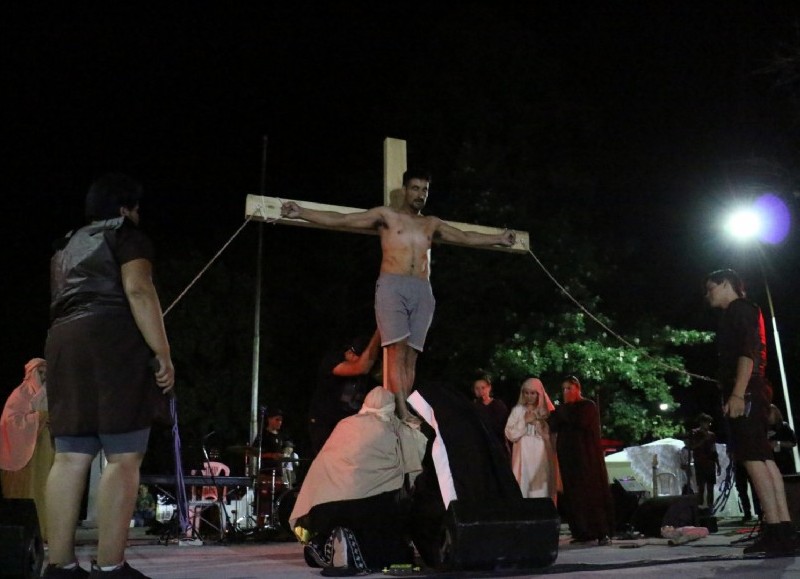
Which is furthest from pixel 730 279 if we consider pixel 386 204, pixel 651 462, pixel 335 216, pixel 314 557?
pixel 651 462

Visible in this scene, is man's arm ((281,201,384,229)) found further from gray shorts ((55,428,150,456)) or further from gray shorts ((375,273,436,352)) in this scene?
gray shorts ((55,428,150,456))

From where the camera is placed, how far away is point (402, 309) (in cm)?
625

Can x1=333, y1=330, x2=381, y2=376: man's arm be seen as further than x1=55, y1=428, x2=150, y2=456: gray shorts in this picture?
Yes

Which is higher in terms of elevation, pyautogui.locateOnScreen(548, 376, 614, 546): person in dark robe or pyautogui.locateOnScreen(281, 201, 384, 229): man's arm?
pyautogui.locateOnScreen(281, 201, 384, 229): man's arm

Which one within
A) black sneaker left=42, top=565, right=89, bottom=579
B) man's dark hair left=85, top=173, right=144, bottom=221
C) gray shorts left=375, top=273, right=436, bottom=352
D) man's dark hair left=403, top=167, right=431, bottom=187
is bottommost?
black sneaker left=42, top=565, right=89, bottom=579

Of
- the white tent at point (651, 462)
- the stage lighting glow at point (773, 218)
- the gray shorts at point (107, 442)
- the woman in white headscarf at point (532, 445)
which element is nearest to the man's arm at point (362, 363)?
the woman in white headscarf at point (532, 445)

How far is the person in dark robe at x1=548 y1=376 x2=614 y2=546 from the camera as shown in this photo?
8125 mm

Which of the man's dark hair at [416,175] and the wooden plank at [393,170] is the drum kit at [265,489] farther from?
the man's dark hair at [416,175]

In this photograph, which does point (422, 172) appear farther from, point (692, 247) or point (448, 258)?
point (692, 247)

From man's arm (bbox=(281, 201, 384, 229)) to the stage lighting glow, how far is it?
1436cm

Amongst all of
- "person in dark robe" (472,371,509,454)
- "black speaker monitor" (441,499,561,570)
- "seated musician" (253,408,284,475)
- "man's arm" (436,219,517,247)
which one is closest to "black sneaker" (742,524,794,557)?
"black speaker monitor" (441,499,561,570)

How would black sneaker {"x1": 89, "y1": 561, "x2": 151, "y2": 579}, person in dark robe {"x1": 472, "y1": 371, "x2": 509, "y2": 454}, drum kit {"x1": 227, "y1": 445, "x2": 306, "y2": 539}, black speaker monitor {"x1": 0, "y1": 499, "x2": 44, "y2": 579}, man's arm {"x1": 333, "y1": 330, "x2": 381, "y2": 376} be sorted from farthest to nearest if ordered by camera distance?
drum kit {"x1": 227, "y1": 445, "x2": 306, "y2": 539}
person in dark robe {"x1": 472, "y1": 371, "x2": 509, "y2": 454}
man's arm {"x1": 333, "y1": 330, "x2": 381, "y2": 376}
black speaker monitor {"x1": 0, "y1": 499, "x2": 44, "y2": 579}
black sneaker {"x1": 89, "y1": 561, "x2": 151, "y2": 579}

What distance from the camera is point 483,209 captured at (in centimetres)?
2012

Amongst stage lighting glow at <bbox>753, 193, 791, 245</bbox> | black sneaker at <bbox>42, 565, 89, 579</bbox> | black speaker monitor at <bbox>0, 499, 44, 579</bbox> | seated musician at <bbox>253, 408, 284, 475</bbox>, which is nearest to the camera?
black sneaker at <bbox>42, 565, 89, 579</bbox>
